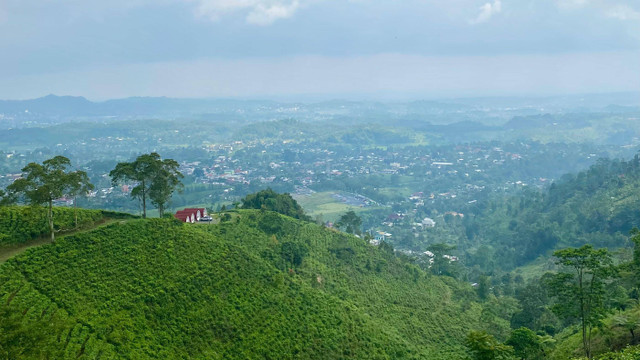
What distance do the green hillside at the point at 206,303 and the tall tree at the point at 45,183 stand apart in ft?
7.98

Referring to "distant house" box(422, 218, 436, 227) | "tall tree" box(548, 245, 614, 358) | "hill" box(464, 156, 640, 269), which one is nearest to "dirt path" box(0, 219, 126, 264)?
"tall tree" box(548, 245, 614, 358)

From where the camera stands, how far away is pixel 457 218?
9569 cm

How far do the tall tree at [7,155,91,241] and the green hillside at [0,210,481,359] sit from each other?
243cm

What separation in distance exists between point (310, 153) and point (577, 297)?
514 ft

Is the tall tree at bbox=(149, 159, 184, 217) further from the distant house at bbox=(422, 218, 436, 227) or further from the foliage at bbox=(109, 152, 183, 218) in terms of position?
the distant house at bbox=(422, 218, 436, 227)

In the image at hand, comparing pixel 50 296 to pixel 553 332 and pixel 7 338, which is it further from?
pixel 553 332

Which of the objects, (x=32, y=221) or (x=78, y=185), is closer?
(x=32, y=221)

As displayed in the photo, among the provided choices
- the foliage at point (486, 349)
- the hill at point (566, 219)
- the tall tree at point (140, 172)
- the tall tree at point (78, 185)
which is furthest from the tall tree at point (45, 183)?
the hill at point (566, 219)

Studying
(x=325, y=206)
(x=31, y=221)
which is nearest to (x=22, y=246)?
(x=31, y=221)

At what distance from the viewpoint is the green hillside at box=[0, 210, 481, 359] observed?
62.5ft

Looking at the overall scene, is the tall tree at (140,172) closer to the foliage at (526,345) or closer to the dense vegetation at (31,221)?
the dense vegetation at (31,221)

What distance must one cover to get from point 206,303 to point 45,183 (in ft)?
33.7

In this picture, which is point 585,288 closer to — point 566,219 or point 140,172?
point 140,172

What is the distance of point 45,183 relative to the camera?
23656 mm
